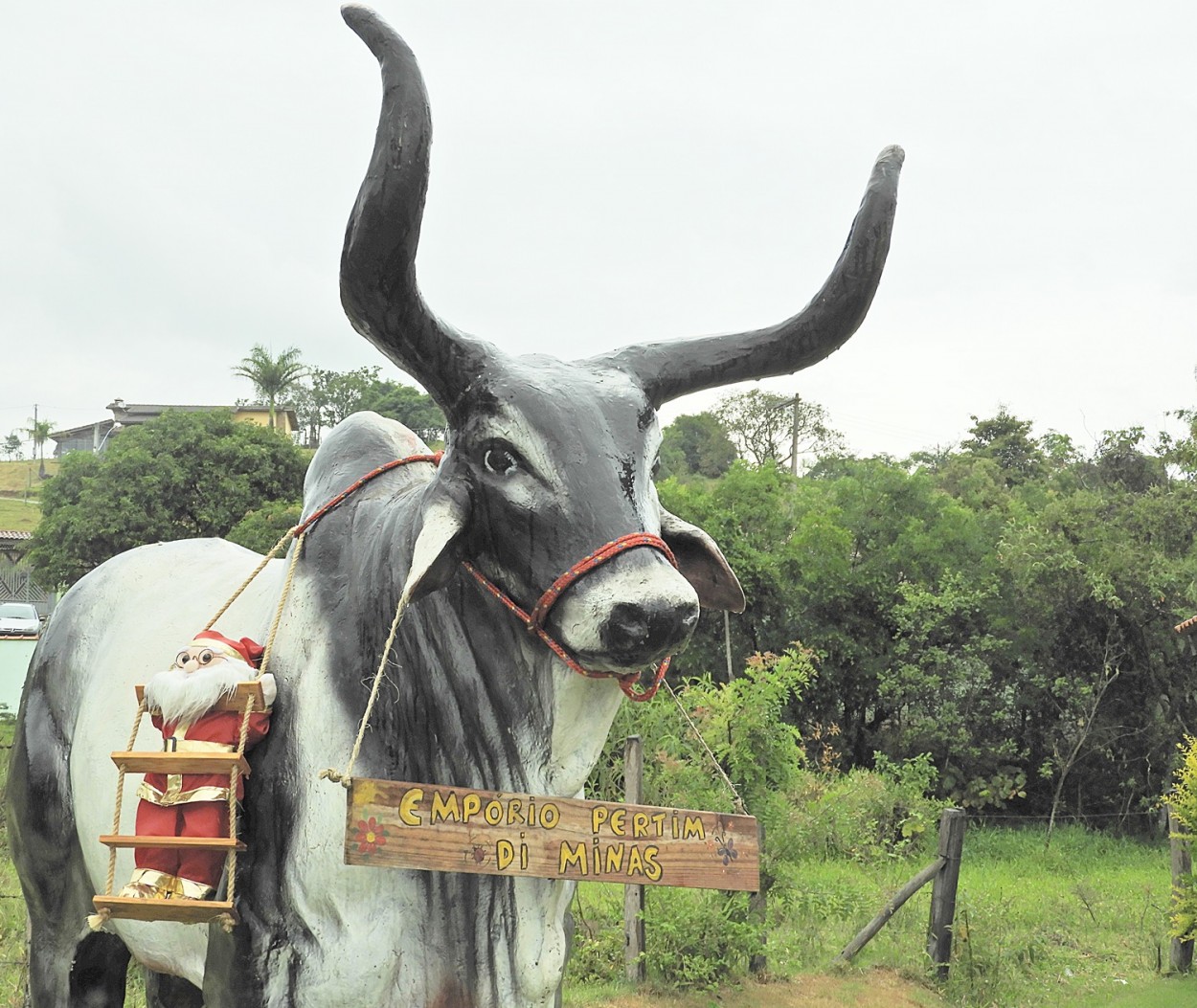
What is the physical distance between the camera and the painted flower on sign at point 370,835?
208 cm

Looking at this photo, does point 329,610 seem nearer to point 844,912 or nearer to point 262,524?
point 844,912

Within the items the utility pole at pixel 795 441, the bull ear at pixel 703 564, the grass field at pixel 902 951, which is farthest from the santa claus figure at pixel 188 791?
the utility pole at pixel 795 441

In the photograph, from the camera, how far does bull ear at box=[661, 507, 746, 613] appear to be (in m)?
2.54

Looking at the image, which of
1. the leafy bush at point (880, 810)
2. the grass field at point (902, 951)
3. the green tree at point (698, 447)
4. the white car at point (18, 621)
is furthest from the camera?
the green tree at point (698, 447)

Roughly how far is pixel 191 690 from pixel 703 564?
110cm

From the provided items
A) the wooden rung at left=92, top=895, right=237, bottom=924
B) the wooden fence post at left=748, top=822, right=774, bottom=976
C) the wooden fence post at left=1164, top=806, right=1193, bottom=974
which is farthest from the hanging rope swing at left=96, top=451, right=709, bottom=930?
the wooden fence post at left=1164, top=806, right=1193, bottom=974

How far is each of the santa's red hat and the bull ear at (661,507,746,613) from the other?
91 centimetres

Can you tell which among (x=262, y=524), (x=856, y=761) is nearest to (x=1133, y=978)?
(x=856, y=761)

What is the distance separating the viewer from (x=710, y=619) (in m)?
16.4

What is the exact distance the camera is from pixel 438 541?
215cm

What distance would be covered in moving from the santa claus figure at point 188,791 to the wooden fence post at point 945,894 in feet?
23.4

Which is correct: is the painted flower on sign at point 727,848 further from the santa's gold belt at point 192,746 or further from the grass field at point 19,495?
the grass field at point 19,495

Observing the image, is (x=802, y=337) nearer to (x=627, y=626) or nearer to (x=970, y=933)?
(x=627, y=626)

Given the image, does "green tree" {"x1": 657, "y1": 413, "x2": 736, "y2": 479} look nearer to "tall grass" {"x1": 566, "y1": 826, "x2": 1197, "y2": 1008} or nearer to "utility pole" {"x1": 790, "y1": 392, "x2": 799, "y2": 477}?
"utility pole" {"x1": 790, "y1": 392, "x2": 799, "y2": 477}
